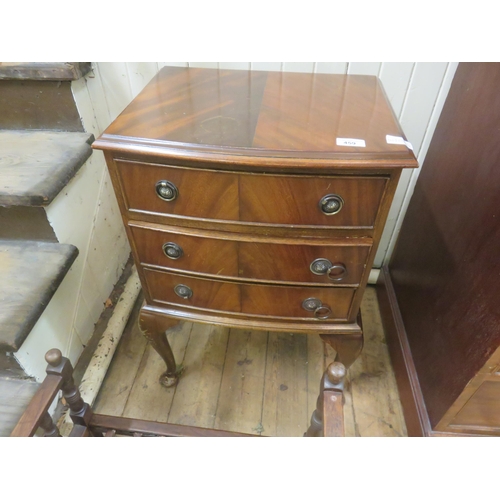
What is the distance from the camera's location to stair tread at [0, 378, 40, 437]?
2.66ft

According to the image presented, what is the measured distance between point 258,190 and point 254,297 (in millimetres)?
295

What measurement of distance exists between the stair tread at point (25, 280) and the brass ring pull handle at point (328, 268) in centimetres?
64

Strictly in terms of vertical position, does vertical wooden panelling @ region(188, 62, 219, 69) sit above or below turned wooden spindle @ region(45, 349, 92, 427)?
above

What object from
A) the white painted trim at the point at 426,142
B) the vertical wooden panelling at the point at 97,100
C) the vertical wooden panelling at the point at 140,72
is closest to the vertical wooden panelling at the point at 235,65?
the vertical wooden panelling at the point at 140,72

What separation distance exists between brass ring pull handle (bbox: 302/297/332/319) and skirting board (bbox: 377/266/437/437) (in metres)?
0.42

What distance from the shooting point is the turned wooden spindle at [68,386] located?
2.42 feet

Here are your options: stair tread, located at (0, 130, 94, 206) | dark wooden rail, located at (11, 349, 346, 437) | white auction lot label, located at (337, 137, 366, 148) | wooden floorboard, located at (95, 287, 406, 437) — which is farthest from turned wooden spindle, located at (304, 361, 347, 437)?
stair tread, located at (0, 130, 94, 206)

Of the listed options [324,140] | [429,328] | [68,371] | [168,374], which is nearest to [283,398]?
[168,374]

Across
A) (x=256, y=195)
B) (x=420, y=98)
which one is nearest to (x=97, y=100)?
(x=256, y=195)

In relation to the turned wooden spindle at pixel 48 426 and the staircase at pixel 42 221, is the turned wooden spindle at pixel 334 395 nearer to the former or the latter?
the turned wooden spindle at pixel 48 426

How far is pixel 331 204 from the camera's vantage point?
709mm

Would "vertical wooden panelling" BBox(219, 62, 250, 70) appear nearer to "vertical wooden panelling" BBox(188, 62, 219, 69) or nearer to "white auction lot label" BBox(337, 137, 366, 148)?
"vertical wooden panelling" BBox(188, 62, 219, 69)
